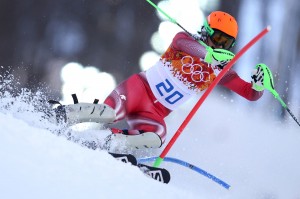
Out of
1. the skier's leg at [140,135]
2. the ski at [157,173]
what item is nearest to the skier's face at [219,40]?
the skier's leg at [140,135]

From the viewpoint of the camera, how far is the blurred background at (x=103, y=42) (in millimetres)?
8695

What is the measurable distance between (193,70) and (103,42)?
5665 millimetres

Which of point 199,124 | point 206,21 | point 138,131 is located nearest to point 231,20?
point 206,21

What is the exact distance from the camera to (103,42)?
31.3ft

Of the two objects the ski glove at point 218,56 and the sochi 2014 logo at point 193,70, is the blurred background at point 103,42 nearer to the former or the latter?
the sochi 2014 logo at point 193,70

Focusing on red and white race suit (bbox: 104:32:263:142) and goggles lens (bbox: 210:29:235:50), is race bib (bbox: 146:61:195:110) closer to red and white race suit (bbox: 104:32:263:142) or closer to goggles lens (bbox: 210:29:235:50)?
red and white race suit (bbox: 104:32:263:142)

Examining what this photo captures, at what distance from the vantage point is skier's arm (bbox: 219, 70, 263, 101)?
4336 mm

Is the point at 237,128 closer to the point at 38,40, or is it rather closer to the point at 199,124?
the point at 199,124

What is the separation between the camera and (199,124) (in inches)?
309

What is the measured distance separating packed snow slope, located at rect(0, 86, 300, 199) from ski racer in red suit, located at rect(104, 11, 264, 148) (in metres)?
0.76

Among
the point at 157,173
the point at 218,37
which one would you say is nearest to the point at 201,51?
the point at 218,37

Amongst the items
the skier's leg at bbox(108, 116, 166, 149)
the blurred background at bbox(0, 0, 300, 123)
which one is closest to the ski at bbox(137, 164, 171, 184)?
the skier's leg at bbox(108, 116, 166, 149)

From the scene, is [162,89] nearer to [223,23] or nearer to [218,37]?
[218,37]

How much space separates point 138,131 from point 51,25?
19.1 feet
